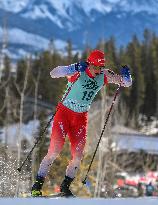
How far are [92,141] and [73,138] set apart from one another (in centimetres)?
2944

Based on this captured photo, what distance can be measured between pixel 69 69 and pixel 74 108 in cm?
48

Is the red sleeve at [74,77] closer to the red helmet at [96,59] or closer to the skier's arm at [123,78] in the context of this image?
the red helmet at [96,59]

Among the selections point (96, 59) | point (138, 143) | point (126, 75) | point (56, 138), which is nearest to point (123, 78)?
point (126, 75)

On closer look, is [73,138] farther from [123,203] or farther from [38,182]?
[123,203]

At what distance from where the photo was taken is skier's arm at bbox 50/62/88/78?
777cm

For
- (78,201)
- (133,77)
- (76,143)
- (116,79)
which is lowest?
(78,201)

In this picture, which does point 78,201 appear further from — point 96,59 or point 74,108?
point 96,59

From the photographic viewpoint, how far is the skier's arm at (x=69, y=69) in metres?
7.77

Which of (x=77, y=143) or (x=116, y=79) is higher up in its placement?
(x=116, y=79)

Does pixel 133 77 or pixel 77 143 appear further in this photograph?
A: pixel 133 77

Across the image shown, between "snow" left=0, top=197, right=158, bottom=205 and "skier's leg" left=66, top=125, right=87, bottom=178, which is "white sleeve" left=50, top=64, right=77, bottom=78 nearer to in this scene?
"skier's leg" left=66, top=125, right=87, bottom=178

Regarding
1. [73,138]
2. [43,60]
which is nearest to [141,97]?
[43,60]

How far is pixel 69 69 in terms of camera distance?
781cm

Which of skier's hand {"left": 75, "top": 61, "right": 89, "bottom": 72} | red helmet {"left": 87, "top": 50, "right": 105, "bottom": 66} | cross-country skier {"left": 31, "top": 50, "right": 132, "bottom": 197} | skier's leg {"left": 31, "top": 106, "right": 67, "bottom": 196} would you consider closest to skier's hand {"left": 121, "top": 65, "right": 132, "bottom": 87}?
cross-country skier {"left": 31, "top": 50, "right": 132, "bottom": 197}
